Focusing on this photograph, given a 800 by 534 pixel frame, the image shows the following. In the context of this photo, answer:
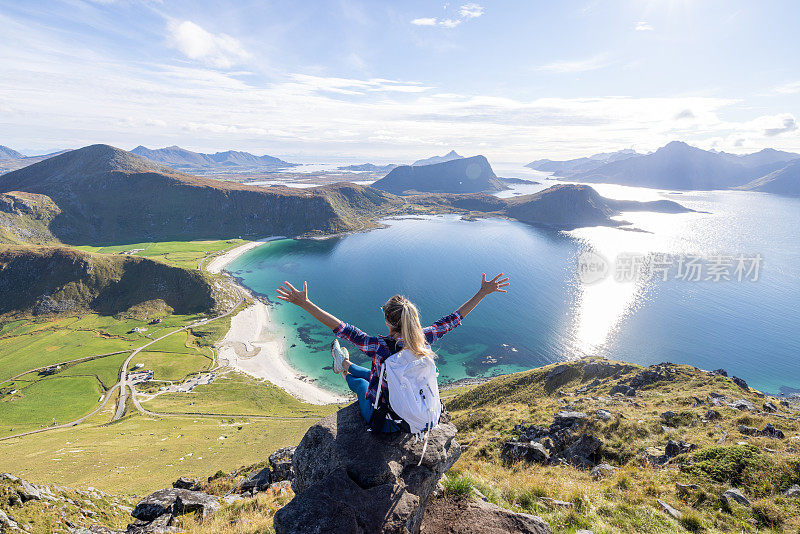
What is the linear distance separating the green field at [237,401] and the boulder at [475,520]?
224ft

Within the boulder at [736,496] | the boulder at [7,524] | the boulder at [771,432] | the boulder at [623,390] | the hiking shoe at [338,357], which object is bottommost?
the boulder at [623,390]

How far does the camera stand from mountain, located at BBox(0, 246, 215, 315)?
128500 millimetres

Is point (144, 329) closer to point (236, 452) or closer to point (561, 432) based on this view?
point (236, 452)

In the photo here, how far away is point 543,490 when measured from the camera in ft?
31.7

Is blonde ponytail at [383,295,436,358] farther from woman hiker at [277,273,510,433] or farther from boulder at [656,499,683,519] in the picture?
boulder at [656,499,683,519]

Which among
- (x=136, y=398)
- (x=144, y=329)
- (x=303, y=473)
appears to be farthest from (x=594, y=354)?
(x=144, y=329)

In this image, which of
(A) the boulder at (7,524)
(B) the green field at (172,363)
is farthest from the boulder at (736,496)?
(B) the green field at (172,363)

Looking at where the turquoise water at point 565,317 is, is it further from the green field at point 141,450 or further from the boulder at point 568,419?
the boulder at point 568,419

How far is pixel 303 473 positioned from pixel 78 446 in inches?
2631

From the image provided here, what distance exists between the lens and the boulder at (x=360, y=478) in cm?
592

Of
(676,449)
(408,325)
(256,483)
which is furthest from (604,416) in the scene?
(256,483)

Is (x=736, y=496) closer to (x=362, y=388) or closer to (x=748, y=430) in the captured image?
(x=748, y=430)

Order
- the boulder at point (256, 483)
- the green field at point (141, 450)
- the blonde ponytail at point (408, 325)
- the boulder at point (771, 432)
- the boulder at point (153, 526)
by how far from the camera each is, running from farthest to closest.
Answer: the green field at point (141, 450)
the boulder at point (256, 483)
the boulder at point (771, 432)
the boulder at point (153, 526)
the blonde ponytail at point (408, 325)

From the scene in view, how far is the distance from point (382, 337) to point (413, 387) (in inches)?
46.3
